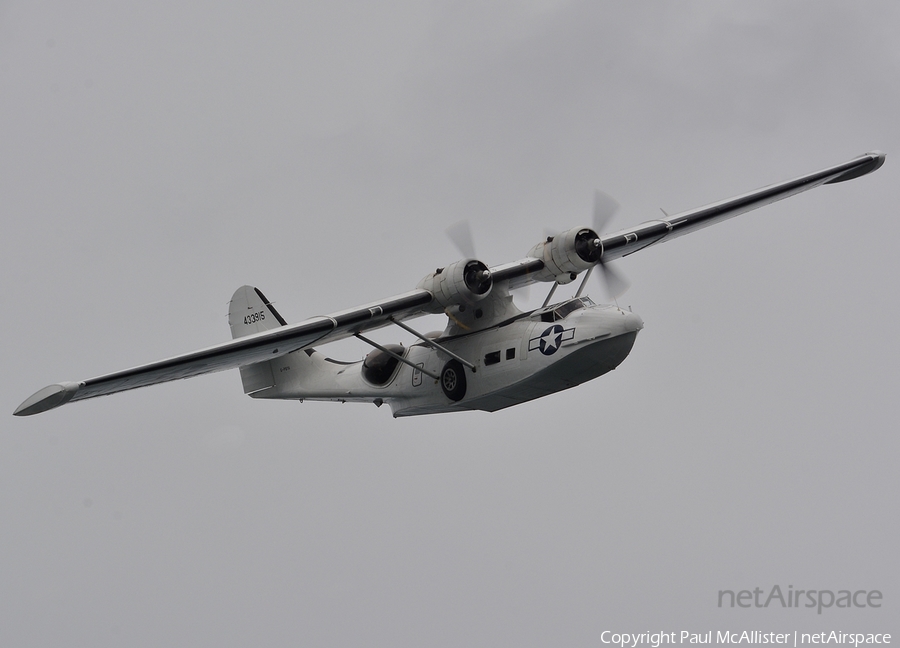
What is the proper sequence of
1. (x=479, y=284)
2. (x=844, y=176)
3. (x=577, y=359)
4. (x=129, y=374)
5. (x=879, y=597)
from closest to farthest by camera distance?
(x=129, y=374) < (x=577, y=359) < (x=479, y=284) < (x=844, y=176) < (x=879, y=597)

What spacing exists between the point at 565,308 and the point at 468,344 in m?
2.50

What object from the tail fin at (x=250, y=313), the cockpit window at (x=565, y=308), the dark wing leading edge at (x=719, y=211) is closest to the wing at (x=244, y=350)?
the cockpit window at (x=565, y=308)

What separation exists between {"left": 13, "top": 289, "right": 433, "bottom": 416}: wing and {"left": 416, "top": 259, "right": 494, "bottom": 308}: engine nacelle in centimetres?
28

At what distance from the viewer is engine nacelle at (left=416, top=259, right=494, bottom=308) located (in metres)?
23.4

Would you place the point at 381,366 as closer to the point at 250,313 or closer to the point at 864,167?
the point at 250,313

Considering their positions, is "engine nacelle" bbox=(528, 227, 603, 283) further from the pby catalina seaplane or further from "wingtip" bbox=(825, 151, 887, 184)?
"wingtip" bbox=(825, 151, 887, 184)

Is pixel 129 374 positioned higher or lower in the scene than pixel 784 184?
lower

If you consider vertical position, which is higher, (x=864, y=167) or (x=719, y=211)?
(x=864, y=167)

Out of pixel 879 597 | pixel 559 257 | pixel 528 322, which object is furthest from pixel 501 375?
pixel 879 597

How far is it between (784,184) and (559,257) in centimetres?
847

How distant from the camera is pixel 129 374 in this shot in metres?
20.7

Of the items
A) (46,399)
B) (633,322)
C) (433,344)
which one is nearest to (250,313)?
(433,344)

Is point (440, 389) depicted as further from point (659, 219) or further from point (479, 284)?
point (659, 219)

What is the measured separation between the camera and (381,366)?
25.7 meters
